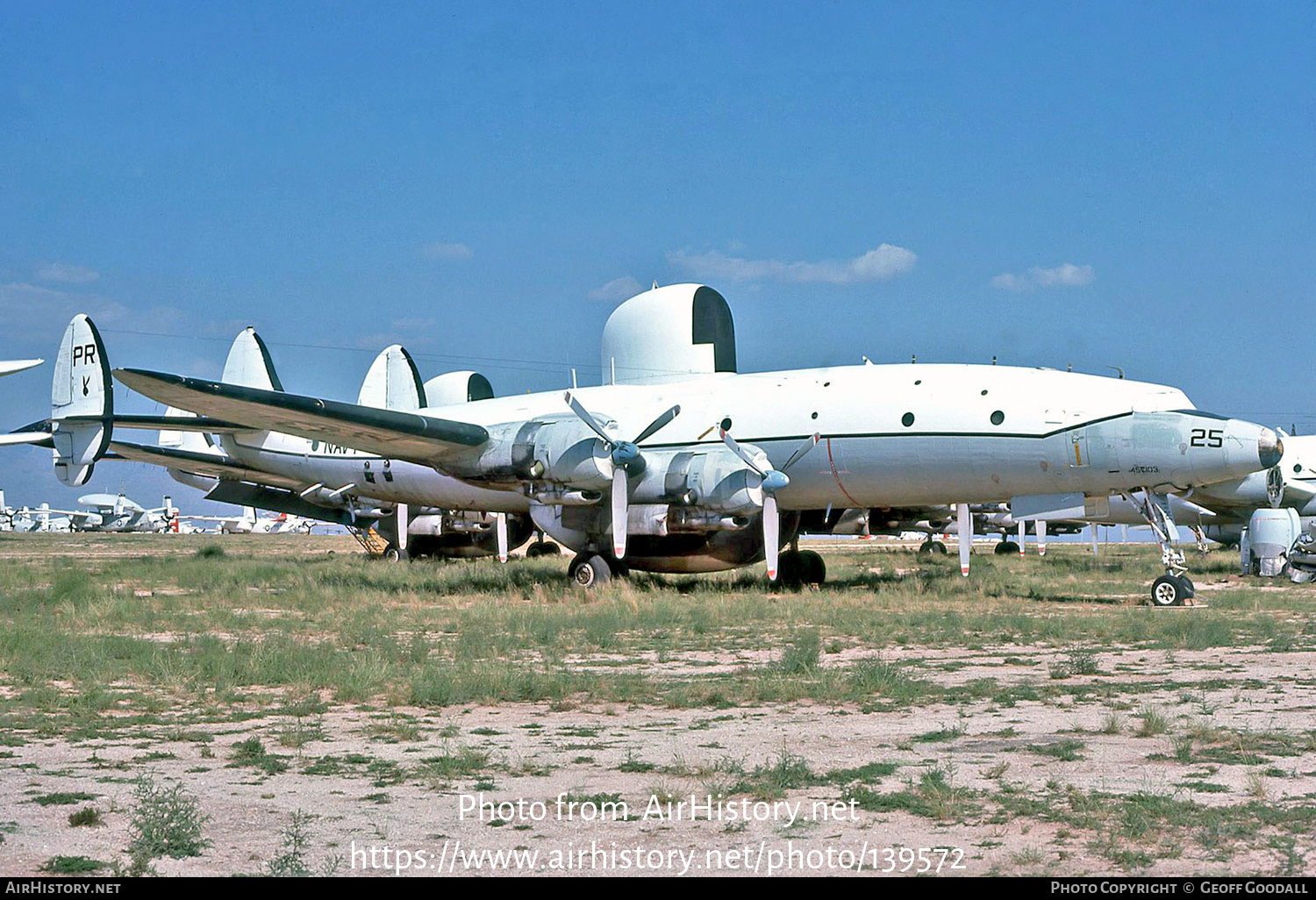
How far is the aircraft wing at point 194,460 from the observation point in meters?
35.0

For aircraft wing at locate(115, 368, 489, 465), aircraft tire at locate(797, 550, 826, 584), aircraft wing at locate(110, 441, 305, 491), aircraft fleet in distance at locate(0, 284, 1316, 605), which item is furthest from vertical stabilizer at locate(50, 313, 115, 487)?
aircraft tire at locate(797, 550, 826, 584)

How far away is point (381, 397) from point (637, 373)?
8.44 m

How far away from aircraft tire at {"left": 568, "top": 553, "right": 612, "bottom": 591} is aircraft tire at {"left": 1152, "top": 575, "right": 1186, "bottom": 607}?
979 centimetres

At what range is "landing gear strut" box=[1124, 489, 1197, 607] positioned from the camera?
20.0 meters

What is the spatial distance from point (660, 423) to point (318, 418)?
21.0 feet

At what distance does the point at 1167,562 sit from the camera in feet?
66.0

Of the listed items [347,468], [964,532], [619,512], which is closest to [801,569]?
[964,532]

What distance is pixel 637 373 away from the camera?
1096 inches

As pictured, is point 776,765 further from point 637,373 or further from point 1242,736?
point 637,373

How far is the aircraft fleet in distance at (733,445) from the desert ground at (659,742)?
2866 millimetres

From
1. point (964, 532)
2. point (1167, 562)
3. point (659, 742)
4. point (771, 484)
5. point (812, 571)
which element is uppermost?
point (771, 484)

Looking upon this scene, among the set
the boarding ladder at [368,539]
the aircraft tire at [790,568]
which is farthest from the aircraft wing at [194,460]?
the aircraft tire at [790,568]

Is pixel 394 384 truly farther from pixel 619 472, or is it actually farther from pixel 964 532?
pixel 964 532

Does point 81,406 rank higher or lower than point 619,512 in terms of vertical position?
higher
